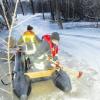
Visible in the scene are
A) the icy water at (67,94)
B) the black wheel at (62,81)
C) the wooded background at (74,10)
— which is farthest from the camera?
the wooded background at (74,10)

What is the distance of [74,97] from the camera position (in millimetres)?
6984

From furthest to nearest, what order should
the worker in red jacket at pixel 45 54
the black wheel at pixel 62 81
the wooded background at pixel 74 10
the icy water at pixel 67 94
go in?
the wooded background at pixel 74 10 → the worker in red jacket at pixel 45 54 → the icy water at pixel 67 94 → the black wheel at pixel 62 81

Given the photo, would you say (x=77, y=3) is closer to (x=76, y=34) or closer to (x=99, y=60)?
(x=76, y=34)

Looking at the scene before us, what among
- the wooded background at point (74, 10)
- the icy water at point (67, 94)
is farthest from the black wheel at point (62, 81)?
the wooded background at point (74, 10)

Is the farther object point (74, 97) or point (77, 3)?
point (77, 3)

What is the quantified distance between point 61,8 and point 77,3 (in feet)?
4.69

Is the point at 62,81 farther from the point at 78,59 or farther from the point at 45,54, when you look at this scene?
the point at 78,59

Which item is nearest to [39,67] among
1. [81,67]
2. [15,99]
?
[15,99]

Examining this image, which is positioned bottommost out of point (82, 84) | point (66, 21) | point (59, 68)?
point (66, 21)

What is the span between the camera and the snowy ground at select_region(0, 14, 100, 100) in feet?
23.3

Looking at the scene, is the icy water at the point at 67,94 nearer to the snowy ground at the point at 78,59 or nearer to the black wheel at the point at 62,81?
the snowy ground at the point at 78,59

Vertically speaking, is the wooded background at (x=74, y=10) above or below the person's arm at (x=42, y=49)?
below

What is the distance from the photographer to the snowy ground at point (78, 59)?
23.3ft

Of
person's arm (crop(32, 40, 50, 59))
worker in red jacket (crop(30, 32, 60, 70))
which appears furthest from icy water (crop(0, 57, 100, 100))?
person's arm (crop(32, 40, 50, 59))
